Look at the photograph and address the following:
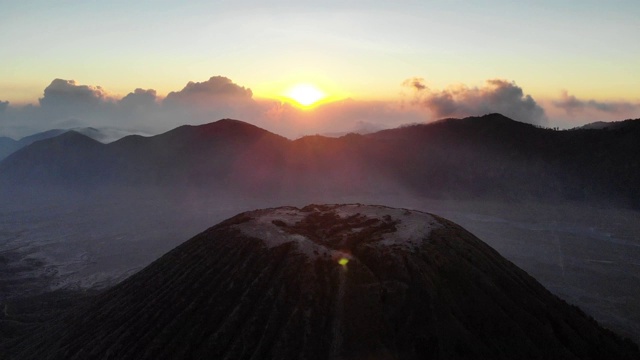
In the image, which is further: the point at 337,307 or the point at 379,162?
the point at 379,162

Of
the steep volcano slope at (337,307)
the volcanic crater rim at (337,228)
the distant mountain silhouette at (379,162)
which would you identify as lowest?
the steep volcano slope at (337,307)

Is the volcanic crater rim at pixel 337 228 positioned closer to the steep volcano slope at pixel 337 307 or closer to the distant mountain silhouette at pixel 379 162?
the steep volcano slope at pixel 337 307

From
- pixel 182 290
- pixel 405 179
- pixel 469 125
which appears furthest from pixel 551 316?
pixel 469 125

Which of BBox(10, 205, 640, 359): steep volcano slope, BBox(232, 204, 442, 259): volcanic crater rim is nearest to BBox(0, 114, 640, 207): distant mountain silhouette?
BBox(232, 204, 442, 259): volcanic crater rim

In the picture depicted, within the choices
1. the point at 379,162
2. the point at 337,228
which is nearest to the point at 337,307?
the point at 337,228

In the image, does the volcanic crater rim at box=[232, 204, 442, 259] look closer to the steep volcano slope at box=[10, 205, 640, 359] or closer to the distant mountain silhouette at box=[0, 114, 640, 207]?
the steep volcano slope at box=[10, 205, 640, 359]

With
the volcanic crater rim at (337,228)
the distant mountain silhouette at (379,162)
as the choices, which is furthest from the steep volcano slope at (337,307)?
the distant mountain silhouette at (379,162)

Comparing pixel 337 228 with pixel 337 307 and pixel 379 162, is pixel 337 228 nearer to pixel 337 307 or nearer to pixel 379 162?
pixel 337 307
